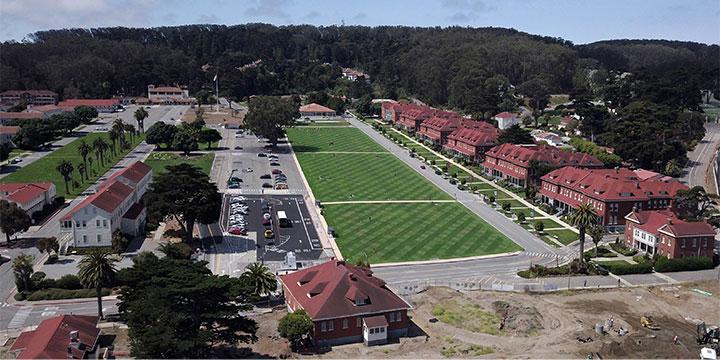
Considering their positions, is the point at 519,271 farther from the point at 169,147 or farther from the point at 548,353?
the point at 169,147

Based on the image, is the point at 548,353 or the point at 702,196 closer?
the point at 548,353

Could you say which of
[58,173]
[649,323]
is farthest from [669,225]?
[58,173]

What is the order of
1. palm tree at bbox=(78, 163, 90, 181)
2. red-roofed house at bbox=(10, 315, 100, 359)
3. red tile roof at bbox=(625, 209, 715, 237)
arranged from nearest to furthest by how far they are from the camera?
1. red-roofed house at bbox=(10, 315, 100, 359)
2. red tile roof at bbox=(625, 209, 715, 237)
3. palm tree at bbox=(78, 163, 90, 181)

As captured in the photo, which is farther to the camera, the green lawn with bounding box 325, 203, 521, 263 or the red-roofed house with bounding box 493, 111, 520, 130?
the red-roofed house with bounding box 493, 111, 520, 130

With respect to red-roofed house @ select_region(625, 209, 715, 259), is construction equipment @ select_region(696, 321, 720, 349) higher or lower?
lower

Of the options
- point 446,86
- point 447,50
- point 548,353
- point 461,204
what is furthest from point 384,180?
point 447,50

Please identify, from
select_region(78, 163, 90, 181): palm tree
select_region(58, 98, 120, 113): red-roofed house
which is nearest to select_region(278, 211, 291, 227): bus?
select_region(78, 163, 90, 181): palm tree

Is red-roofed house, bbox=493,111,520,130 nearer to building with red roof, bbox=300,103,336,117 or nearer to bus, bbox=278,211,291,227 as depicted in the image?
building with red roof, bbox=300,103,336,117
